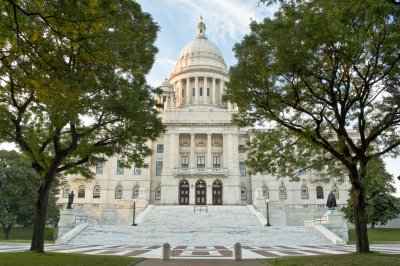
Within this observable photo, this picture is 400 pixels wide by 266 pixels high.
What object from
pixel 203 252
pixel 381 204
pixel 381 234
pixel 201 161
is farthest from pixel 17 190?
pixel 381 204

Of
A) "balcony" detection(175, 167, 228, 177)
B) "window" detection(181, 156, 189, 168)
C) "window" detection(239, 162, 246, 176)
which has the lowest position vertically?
"balcony" detection(175, 167, 228, 177)

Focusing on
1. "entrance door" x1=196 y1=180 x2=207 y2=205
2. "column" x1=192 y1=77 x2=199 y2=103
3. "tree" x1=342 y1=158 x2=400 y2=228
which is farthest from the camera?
"column" x1=192 y1=77 x2=199 y2=103

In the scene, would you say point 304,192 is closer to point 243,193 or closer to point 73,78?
point 243,193

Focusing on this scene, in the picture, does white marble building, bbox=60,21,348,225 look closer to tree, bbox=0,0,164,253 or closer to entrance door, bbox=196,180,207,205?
entrance door, bbox=196,180,207,205

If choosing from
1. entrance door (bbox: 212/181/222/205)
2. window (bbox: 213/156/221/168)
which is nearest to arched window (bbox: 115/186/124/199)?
entrance door (bbox: 212/181/222/205)

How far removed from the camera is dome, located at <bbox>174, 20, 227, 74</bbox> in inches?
2896

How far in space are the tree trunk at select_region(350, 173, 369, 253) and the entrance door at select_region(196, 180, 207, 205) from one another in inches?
1612

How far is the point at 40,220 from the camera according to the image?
1644 centimetres

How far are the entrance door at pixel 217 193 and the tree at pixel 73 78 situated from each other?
122 ft

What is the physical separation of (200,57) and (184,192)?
3091 cm

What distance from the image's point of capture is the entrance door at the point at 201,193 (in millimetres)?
55781

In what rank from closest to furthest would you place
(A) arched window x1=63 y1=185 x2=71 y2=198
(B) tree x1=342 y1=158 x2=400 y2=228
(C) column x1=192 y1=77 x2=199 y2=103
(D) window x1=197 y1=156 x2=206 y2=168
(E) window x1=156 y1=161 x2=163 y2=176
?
(B) tree x1=342 y1=158 x2=400 y2=228 < (D) window x1=197 y1=156 x2=206 y2=168 < (A) arched window x1=63 y1=185 x2=71 y2=198 < (E) window x1=156 y1=161 x2=163 y2=176 < (C) column x1=192 y1=77 x2=199 y2=103

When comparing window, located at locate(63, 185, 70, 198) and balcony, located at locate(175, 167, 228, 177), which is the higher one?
balcony, located at locate(175, 167, 228, 177)

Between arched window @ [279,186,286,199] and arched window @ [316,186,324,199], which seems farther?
arched window @ [316,186,324,199]
